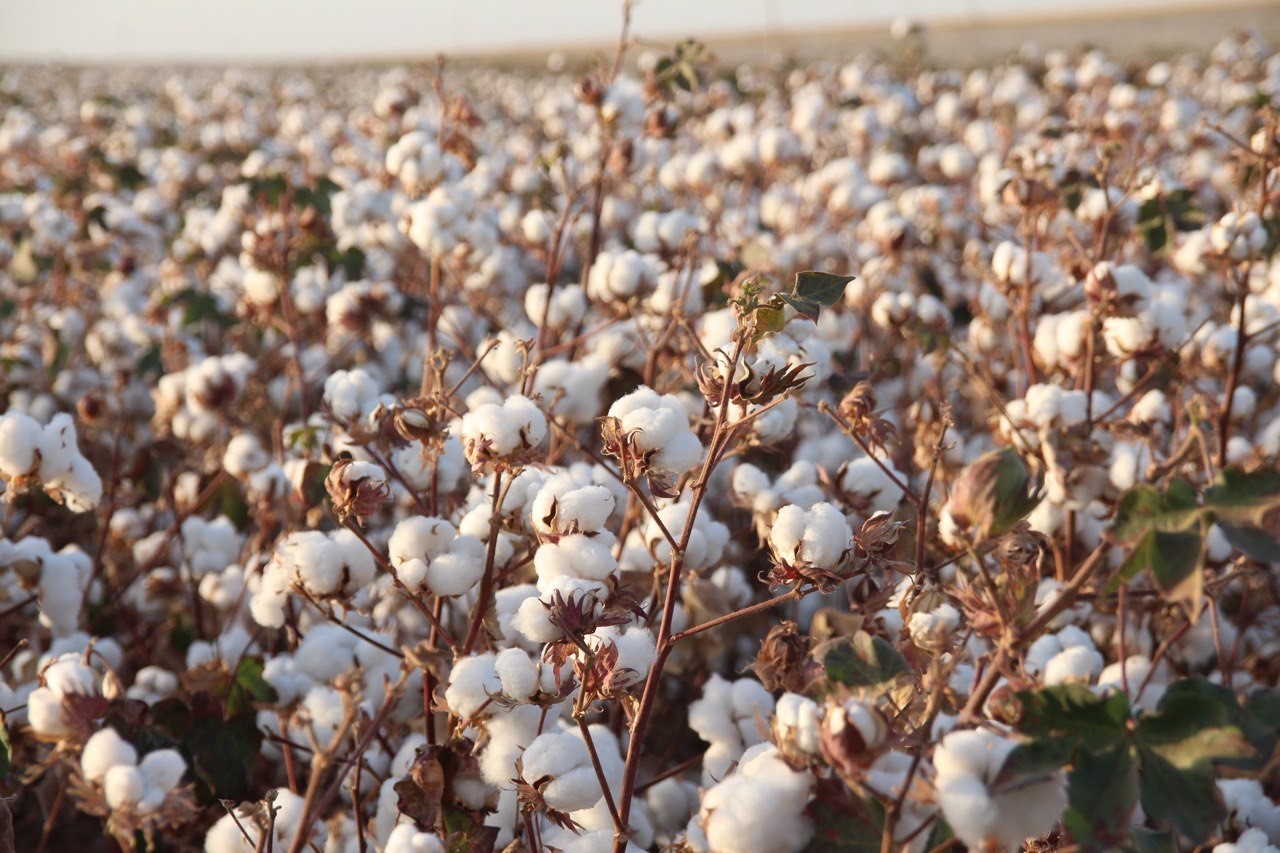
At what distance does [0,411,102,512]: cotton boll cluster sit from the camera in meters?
1.40

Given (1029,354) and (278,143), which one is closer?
(1029,354)

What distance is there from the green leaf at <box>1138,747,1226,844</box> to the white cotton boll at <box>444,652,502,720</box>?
23.6 inches

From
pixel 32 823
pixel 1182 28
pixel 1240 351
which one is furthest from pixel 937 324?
pixel 1182 28

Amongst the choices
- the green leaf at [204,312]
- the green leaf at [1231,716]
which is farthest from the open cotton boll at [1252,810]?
the green leaf at [204,312]

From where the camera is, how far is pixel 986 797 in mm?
726

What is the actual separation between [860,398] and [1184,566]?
72 centimetres

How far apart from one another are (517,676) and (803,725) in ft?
1.08

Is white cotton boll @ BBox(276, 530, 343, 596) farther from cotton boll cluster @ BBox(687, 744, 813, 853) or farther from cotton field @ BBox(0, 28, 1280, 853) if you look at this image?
cotton boll cluster @ BBox(687, 744, 813, 853)

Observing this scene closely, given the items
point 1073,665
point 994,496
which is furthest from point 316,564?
point 1073,665

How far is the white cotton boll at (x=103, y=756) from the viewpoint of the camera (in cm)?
100

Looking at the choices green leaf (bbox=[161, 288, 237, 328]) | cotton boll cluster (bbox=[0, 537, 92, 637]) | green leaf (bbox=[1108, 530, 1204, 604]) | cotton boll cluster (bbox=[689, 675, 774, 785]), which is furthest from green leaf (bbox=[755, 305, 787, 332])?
green leaf (bbox=[161, 288, 237, 328])

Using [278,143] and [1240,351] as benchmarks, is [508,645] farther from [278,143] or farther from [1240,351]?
[278,143]

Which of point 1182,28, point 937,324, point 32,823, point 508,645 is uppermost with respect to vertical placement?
point 1182,28

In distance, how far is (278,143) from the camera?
18.1 ft
